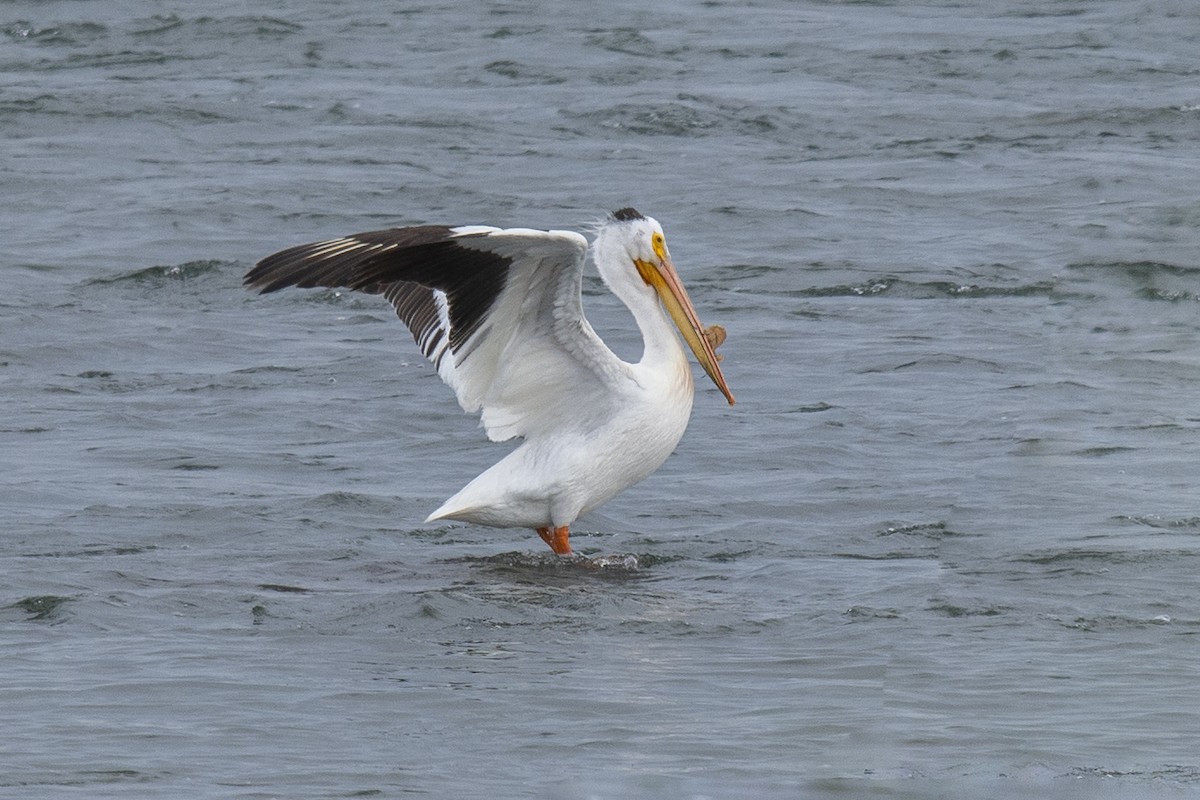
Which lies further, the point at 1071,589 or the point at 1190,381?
the point at 1190,381

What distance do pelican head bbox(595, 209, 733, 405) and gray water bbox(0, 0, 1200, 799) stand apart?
2.77ft

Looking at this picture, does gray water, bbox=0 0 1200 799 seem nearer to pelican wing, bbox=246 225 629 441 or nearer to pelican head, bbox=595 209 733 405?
pelican wing, bbox=246 225 629 441

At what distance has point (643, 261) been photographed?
26.1 feet

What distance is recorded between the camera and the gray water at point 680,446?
221 inches

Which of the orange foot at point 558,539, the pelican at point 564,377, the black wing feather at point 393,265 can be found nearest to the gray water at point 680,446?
the orange foot at point 558,539

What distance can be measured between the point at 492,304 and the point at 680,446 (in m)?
2.22

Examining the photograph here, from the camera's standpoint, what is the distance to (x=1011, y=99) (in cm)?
1655

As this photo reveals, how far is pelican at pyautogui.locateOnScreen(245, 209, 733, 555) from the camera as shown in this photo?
7410mm

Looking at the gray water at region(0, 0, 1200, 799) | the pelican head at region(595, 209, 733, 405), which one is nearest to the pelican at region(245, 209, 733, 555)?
the pelican head at region(595, 209, 733, 405)

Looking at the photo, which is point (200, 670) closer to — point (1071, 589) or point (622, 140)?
point (1071, 589)

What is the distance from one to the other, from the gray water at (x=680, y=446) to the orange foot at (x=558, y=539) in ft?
0.58

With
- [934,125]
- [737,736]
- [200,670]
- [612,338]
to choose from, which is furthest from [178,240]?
[737,736]

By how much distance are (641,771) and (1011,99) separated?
39.7 feet

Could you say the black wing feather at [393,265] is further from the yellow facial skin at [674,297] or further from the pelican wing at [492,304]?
the yellow facial skin at [674,297]
